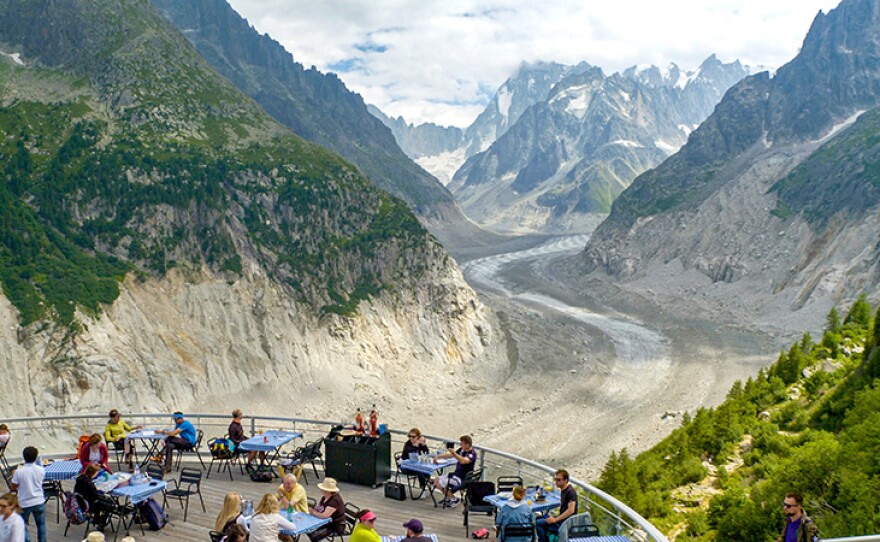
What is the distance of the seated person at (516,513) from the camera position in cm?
1381

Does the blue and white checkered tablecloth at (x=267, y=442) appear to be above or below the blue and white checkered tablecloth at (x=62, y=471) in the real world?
below

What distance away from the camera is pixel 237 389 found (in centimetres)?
4850

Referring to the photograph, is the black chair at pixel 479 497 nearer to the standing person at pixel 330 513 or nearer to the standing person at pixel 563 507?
the standing person at pixel 563 507

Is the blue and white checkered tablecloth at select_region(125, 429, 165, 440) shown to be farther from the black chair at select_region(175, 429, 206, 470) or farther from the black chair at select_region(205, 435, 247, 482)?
the black chair at select_region(205, 435, 247, 482)

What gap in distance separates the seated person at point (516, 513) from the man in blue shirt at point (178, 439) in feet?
33.0

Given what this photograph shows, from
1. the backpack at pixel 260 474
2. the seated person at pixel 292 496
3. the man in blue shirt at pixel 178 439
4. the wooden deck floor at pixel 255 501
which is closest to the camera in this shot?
the seated person at pixel 292 496

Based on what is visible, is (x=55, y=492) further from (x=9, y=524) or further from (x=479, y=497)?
(x=479, y=497)

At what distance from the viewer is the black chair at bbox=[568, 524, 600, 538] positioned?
12.8 meters

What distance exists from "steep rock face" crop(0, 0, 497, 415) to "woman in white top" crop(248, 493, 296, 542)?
32.6 m

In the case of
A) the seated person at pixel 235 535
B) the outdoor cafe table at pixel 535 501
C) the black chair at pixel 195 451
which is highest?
the seated person at pixel 235 535

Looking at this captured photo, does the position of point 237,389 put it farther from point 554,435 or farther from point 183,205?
point 554,435

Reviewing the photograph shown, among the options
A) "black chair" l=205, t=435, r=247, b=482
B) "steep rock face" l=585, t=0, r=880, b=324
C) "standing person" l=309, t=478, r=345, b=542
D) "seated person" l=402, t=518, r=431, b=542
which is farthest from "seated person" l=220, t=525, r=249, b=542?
"steep rock face" l=585, t=0, r=880, b=324

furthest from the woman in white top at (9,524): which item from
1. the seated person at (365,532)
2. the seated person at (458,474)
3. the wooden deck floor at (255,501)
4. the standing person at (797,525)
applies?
the standing person at (797,525)

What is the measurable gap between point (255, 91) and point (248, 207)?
118615mm
